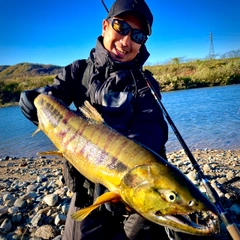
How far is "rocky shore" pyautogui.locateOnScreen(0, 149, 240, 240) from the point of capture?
3.20 meters

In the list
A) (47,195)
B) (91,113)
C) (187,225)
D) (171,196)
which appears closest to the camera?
(187,225)

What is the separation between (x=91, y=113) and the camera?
2117mm

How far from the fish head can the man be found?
1.91 ft

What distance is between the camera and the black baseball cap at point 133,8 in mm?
2828

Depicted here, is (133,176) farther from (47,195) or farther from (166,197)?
(47,195)

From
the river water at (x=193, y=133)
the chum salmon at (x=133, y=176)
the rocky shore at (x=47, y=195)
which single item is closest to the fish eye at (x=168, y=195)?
the chum salmon at (x=133, y=176)

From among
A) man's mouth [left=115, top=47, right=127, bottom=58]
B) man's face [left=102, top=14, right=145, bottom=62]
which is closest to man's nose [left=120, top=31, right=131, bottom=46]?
man's face [left=102, top=14, right=145, bottom=62]

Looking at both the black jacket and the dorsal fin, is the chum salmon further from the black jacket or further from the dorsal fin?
the black jacket

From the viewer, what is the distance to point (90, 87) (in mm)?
3006

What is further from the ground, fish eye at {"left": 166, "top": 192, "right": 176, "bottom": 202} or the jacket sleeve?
the jacket sleeve

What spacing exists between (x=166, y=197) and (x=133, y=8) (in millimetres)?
2166

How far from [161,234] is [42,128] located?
1.71 m

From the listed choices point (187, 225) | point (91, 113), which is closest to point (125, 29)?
point (91, 113)

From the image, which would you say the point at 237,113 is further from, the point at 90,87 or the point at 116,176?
the point at 116,176
